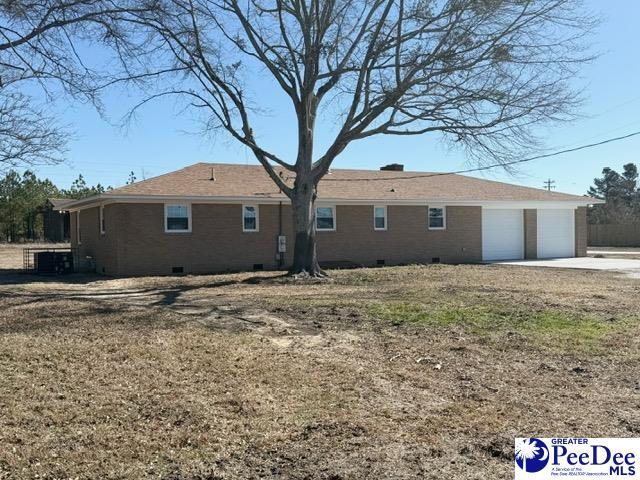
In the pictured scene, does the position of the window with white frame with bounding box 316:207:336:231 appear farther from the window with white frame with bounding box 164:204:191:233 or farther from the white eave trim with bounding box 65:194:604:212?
the window with white frame with bounding box 164:204:191:233

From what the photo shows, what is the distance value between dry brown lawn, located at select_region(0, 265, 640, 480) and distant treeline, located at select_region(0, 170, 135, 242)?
43455mm

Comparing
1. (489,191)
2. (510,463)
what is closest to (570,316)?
(510,463)

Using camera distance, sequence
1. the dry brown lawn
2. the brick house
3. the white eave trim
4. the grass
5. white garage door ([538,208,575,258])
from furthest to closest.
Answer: white garage door ([538,208,575,258]) → the brick house → the white eave trim → the grass → the dry brown lawn

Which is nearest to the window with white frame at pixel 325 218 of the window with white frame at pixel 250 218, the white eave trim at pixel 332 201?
the white eave trim at pixel 332 201

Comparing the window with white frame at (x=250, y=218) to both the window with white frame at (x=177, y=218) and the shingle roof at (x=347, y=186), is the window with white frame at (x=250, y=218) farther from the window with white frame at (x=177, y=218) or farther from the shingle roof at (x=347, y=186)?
the window with white frame at (x=177, y=218)

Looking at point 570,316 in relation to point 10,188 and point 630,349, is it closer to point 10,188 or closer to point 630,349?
point 630,349

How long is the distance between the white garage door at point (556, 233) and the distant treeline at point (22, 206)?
3739 cm

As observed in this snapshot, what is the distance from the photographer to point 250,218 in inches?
920

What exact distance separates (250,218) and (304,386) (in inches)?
681

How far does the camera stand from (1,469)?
4.21m

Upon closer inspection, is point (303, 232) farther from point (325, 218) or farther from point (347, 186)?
point (347, 186)

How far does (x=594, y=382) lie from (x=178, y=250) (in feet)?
56.3

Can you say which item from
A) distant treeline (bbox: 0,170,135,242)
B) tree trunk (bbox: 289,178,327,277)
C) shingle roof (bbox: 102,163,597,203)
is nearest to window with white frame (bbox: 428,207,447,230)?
shingle roof (bbox: 102,163,597,203)

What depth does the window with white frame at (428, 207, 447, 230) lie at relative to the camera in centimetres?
2738
